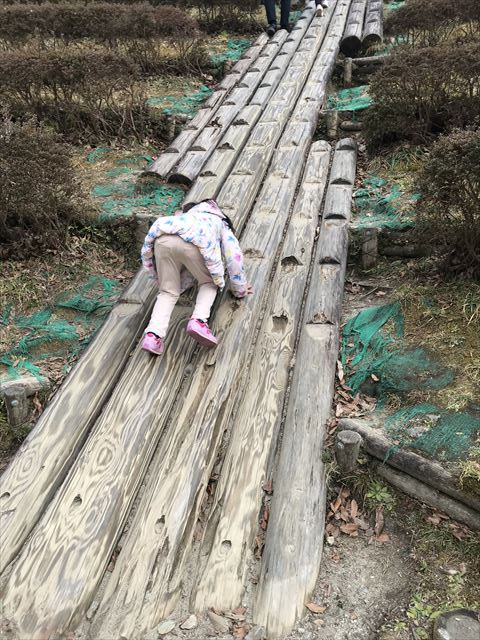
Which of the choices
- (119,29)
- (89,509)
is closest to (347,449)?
(89,509)

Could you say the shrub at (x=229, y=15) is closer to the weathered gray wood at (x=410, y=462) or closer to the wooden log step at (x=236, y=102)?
the wooden log step at (x=236, y=102)

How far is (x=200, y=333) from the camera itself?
429 centimetres

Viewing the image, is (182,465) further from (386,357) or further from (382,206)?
(382,206)

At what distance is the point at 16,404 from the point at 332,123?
19.9 ft

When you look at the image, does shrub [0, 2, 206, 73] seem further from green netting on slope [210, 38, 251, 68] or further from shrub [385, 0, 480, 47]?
shrub [385, 0, 480, 47]

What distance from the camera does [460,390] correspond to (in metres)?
3.97

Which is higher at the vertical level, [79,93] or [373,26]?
[79,93]

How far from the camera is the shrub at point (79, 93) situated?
7926mm

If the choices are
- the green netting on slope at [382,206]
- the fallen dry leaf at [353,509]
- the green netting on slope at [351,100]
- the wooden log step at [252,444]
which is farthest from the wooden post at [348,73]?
the fallen dry leaf at [353,509]

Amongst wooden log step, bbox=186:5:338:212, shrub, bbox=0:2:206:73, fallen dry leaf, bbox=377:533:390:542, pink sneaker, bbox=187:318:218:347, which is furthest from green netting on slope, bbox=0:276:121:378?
shrub, bbox=0:2:206:73

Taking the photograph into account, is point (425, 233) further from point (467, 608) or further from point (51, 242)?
point (51, 242)

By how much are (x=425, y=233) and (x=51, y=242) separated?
393cm

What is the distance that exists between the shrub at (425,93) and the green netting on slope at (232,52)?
4.63 meters

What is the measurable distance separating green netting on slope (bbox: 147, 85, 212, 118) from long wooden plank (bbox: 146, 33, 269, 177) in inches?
13.2
